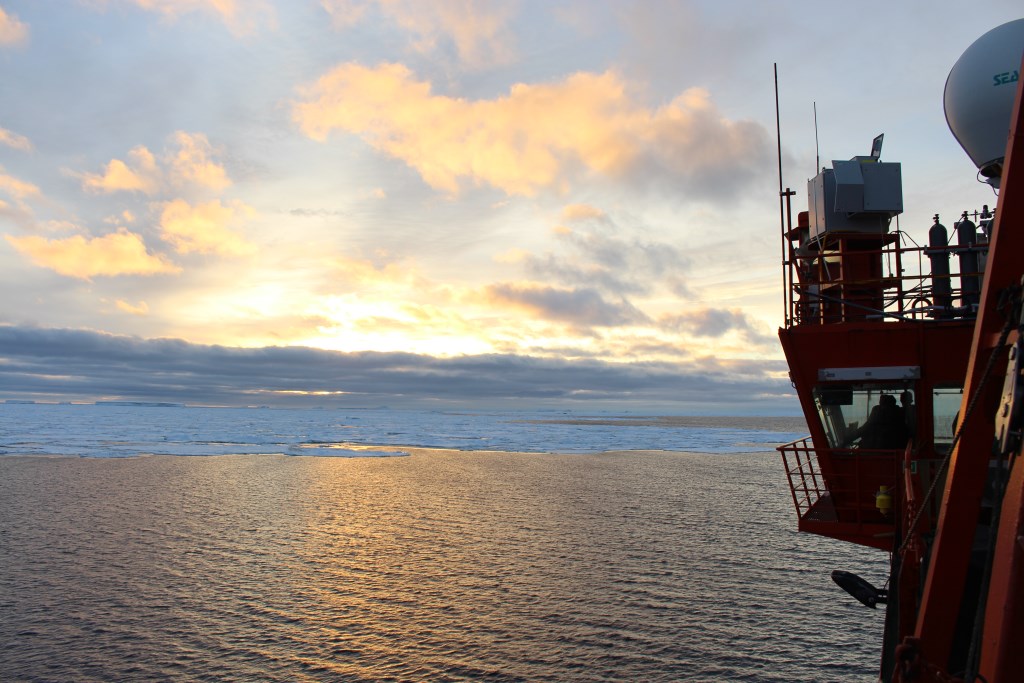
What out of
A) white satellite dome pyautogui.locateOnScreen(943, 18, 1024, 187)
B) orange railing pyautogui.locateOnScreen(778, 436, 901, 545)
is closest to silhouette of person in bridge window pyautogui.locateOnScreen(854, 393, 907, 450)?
orange railing pyautogui.locateOnScreen(778, 436, 901, 545)

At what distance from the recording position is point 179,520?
2366 centimetres

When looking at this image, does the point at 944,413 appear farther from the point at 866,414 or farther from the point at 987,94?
the point at 987,94

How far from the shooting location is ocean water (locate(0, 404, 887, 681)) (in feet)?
37.7

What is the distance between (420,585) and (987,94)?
544 inches

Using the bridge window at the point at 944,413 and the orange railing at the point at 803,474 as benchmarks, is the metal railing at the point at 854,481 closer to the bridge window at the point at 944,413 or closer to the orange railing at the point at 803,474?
the orange railing at the point at 803,474

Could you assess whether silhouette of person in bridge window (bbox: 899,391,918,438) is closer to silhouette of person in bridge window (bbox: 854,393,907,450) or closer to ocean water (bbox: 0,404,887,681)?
silhouette of person in bridge window (bbox: 854,393,907,450)

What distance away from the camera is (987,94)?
11.6 m

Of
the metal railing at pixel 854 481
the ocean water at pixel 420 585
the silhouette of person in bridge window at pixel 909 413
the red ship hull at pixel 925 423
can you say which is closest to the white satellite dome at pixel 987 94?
the red ship hull at pixel 925 423

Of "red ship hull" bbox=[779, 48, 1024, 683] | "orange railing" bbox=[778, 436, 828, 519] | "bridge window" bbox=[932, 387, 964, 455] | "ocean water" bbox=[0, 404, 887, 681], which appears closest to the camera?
"red ship hull" bbox=[779, 48, 1024, 683]

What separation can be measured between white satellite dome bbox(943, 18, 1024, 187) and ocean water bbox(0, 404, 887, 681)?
830cm

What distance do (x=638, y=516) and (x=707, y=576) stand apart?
28.3ft

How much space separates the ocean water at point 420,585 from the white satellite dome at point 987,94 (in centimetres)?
830

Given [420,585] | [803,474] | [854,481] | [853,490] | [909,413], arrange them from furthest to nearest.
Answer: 1. [420,585]
2. [803,474]
3. [854,481]
4. [853,490]
5. [909,413]

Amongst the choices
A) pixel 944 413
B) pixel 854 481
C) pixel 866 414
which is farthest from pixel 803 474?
pixel 944 413
